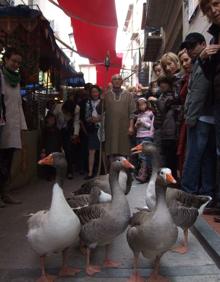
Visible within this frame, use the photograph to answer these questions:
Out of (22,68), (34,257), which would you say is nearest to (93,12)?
(22,68)

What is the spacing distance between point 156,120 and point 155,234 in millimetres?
3747

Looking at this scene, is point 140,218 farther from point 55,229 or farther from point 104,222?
point 55,229

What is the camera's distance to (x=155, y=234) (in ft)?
11.5

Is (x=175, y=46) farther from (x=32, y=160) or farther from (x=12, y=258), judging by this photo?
(x=12, y=258)

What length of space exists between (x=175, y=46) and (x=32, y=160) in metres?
8.62

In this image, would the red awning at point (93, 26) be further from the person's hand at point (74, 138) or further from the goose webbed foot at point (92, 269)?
the goose webbed foot at point (92, 269)

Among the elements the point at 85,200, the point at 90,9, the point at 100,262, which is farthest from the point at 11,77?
the point at 90,9

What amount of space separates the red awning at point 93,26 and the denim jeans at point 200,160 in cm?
555

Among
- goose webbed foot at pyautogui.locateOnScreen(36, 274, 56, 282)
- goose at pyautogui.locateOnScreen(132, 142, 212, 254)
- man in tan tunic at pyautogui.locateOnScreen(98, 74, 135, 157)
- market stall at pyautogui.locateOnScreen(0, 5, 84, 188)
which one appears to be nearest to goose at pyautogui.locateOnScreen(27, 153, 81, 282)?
goose webbed foot at pyautogui.locateOnScreen(36, 274, 56, 282)

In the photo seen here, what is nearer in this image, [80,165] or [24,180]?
[24,180]

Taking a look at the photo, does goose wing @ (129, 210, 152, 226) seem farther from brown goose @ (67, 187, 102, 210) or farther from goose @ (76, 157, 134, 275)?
brown goose @ (67, 187, 102, 210)

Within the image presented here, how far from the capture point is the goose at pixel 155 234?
11.5ft

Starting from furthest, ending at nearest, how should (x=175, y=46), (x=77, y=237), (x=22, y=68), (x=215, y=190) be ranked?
(x=175, y=46), (x=22, y=68), (x=215, y=190), (x=77, y=237)

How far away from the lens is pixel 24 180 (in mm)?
8492
